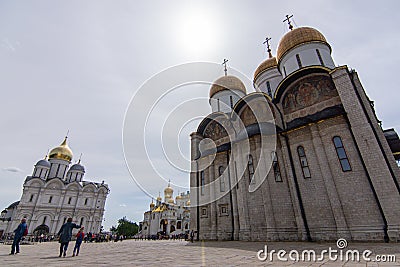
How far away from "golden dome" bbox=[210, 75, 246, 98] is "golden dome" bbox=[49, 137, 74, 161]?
3298 centimetres

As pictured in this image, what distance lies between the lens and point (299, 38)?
16359 mm

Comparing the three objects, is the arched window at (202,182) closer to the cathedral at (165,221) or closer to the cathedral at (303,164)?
the cathedral at (303,164)

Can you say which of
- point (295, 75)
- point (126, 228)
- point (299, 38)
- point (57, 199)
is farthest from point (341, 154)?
point (126, 228)

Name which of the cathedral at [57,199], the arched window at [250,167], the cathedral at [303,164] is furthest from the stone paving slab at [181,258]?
the cathedral at [57,199]

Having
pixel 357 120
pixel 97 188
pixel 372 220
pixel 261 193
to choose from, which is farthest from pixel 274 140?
pixel 97 188

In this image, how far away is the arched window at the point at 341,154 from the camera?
10859 mm

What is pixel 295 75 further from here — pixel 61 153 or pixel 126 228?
pixel 126 228

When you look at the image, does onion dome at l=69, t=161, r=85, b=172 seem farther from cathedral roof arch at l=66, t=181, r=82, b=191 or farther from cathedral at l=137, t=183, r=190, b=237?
cathedral at l=137, t=183, r=190, b=237

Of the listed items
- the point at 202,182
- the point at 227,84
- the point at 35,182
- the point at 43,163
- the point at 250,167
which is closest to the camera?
the point at 250,167

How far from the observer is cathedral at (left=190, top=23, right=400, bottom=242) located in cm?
988

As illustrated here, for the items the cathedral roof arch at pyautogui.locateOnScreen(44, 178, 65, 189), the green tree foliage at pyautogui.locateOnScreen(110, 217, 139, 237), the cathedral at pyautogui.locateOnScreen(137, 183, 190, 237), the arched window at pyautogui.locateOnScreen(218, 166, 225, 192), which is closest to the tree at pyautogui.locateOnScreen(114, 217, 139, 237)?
the green tree foliage at pyautogui.locateOnScreen(110, 217, 139, 237)

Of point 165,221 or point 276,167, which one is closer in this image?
point 276,167

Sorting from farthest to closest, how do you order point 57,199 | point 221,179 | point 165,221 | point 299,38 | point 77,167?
1. point 165,221
2. point 77,167
3. point 57,199
4. point 221,179
5. point 299,38

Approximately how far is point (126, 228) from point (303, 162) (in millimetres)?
55236
